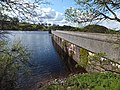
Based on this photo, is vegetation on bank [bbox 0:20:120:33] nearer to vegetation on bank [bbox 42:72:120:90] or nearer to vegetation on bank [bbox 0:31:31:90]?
vegetation on bank [bbox 42:72:120:90]

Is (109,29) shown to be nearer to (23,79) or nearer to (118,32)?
(118,32)

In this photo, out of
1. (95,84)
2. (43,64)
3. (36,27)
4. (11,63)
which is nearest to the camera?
(36,27)

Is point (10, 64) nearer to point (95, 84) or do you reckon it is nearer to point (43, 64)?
point (95, 84)

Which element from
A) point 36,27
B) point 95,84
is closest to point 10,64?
point 95,84

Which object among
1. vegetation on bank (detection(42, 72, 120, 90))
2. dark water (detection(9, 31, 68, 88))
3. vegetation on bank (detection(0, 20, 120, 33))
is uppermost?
vegetation on bank (detection(0, 20, 120, 33))

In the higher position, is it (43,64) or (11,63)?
(11,63)

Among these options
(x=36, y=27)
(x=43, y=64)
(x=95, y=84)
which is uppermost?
(x=36, y=27)

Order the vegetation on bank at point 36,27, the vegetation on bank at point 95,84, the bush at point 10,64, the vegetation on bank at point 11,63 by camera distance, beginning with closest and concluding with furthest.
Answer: the vegetation on bank at point 36,27
the vegetation on bank at point 95,84
the vegetation on bank at point 11,63
the bush at point 10,64

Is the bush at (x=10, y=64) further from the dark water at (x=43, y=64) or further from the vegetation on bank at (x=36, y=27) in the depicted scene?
the vegetation on bank at (x=36, y=27)

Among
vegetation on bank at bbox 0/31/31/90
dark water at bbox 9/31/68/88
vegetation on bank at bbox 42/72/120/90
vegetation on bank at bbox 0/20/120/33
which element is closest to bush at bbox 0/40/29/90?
vegetation on bank at bbox 0/31/31/90

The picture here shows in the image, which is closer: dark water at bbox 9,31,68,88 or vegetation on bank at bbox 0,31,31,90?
vegetation on bank at bbox 0,31,31,90

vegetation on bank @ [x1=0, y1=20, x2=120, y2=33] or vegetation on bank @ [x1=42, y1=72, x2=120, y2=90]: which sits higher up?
vegetation on bank @ [x1=0, y1=20, x2=120, y2=33]

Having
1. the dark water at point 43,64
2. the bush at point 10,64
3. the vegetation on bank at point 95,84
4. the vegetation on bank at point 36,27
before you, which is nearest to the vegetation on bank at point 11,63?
the bush at point 10,64

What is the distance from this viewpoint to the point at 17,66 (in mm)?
15438
